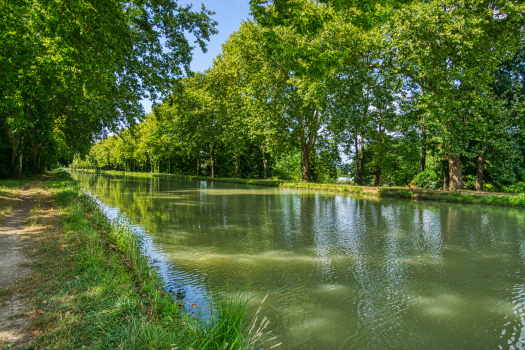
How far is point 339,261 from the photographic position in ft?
19.4

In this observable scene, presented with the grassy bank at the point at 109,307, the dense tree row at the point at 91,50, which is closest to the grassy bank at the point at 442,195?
the dense tree row at the point at 91,50

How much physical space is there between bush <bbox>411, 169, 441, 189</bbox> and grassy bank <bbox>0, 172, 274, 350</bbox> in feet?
73.0

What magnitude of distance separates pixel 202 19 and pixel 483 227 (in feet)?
38.9

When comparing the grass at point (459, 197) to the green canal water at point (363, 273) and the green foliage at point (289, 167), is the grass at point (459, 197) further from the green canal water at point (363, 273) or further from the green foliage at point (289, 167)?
the green foliage at point (289, 167)

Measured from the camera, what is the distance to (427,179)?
73.7 ft

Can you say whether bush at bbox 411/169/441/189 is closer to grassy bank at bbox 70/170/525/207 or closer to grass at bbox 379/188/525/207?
grassy bank at bbox 70/170/525/207

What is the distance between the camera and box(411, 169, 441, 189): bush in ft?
72.7

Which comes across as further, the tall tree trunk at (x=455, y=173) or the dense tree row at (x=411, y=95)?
the tall tree trunk at (x=455, y=173)

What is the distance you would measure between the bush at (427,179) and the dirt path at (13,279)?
77.1 ft

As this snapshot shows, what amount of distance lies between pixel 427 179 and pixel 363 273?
20.3 m

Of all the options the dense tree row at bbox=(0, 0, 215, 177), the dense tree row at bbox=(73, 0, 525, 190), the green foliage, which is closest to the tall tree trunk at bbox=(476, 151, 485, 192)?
the dense tree row at bbox=(73, 0, 525, 190)

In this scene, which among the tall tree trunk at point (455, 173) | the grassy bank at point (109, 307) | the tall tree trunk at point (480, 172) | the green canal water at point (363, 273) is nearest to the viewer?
the grassy bank at point (109, 307)

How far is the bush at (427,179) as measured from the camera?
2216 cm

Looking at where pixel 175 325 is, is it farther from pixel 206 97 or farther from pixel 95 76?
pixel 206 97
